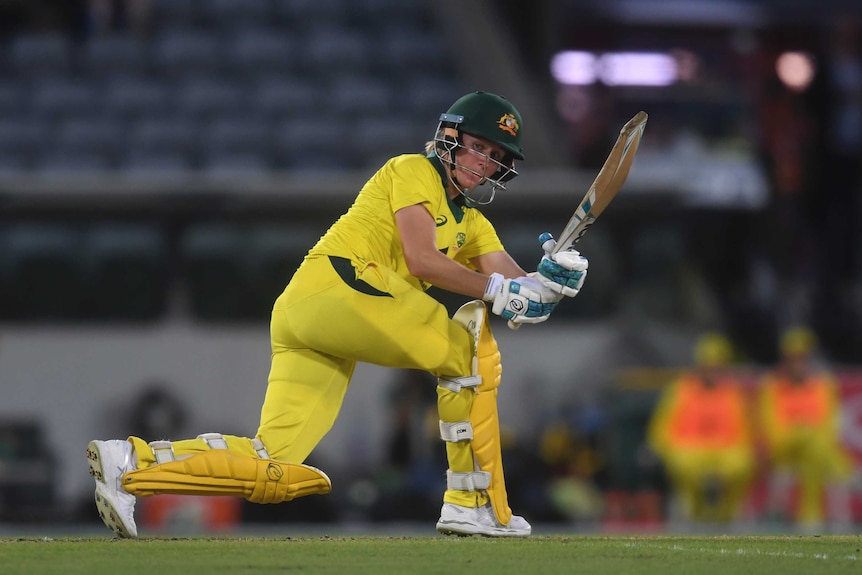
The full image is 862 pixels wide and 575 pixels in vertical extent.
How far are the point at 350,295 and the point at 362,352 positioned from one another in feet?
0.71

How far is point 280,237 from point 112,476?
7.66 m

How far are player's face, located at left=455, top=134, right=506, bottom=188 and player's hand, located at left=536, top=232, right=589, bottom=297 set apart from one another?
45 cm

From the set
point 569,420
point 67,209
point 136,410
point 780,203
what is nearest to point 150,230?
point 67,209

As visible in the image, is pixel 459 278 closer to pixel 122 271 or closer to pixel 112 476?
pixel 112 476

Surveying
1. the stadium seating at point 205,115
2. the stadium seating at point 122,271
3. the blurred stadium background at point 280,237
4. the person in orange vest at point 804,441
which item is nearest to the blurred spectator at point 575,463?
the blurred stadium background at point 280,237

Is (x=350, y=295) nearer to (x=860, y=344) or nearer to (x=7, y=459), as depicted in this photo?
(x=7, y=459)

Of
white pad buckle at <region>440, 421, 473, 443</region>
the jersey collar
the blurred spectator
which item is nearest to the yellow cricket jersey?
the jersey collar

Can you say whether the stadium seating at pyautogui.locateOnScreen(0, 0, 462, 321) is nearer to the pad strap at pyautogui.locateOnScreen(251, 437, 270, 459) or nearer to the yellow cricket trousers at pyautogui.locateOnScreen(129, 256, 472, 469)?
the yellow cricket trousers at pyautogui.locateOnScreen(129, 256, 472, 469)

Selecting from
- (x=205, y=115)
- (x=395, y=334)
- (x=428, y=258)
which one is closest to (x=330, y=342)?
(x=395, y=334)

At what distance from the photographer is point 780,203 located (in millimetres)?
15688

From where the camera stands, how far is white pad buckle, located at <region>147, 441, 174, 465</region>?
5363 millimetres

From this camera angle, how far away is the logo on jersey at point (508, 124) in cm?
575

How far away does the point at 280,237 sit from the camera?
42.2 ft

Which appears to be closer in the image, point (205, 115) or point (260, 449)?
point (260, 449)
